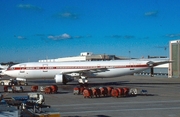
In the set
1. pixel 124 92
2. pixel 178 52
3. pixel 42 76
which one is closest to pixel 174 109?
pixel 124 92

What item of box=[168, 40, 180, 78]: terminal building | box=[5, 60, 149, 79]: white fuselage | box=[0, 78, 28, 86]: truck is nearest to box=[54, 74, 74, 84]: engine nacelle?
box=[5, 60, 149, 79]: white fuselage

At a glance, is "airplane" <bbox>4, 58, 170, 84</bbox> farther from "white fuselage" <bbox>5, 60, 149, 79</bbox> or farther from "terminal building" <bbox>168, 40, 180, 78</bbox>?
"terminal building" <bbox>168, 40, 180, 78</bbox>

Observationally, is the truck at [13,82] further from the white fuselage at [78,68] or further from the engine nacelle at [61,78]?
the engine nacelle at [61,78]

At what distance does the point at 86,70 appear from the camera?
48.9m

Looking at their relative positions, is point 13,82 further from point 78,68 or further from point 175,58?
point 175,58

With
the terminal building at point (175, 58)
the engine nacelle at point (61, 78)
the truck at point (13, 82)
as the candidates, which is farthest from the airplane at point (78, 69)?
the terminal building at point (175, 58)

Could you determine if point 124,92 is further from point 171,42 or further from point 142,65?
point 171,42

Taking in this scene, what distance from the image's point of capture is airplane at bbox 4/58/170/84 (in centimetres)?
4919

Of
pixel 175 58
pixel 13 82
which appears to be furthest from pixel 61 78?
pixel 175 58

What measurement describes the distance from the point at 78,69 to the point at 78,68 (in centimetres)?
26

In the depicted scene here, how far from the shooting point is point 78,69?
49938mm

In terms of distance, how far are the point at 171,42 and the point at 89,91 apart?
5371cm

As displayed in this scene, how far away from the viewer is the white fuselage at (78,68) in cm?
4941

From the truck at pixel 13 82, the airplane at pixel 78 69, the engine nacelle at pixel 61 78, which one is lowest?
the truck at pixel 13 82
